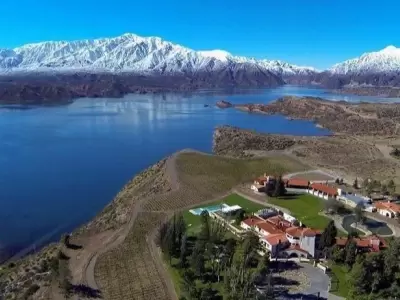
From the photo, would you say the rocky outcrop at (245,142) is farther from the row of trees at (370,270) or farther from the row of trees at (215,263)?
the row of trees at (370,270)

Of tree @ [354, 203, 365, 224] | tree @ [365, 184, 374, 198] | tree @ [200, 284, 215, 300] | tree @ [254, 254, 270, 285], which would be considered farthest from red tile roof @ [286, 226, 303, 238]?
tree @ [365, 184, 374, 198]

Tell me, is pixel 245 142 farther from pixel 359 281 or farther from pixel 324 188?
pixel 359 281

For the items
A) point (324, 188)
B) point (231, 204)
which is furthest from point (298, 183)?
point (231, 204)

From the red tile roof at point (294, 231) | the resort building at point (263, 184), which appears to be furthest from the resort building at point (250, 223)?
the resort building at point (263, 184)

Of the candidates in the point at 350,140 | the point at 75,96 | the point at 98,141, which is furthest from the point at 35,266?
the point at 75,96

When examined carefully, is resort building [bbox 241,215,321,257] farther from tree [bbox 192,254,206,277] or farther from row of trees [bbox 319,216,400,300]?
tree [bbox 192,254,206,277]
